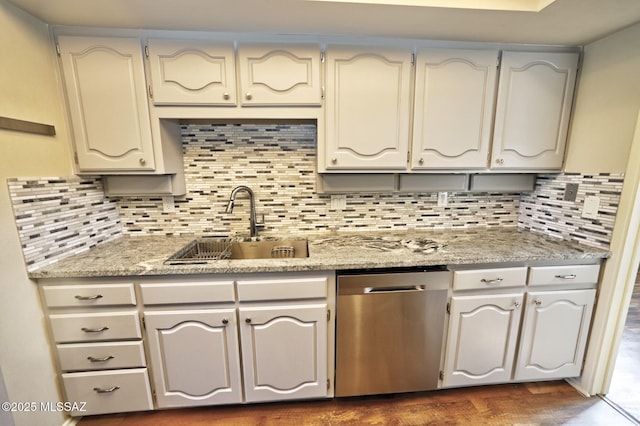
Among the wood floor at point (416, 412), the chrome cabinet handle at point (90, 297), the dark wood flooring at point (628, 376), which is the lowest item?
the wood floor at point (416, 412)

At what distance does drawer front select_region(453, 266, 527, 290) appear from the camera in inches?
53.7

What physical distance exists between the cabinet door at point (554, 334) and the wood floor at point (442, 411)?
13 cm

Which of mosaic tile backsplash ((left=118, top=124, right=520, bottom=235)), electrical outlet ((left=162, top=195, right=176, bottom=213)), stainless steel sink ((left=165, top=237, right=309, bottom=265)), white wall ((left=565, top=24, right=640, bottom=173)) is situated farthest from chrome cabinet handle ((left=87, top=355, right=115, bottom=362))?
white wall ((left=565, top=24, right=640, bottom=173))

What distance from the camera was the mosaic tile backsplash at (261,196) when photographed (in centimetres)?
173

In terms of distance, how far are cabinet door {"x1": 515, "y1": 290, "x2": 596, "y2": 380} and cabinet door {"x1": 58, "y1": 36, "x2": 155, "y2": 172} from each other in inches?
95.9

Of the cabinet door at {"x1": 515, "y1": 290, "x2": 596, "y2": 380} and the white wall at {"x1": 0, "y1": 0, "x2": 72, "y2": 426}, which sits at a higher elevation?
the white wall at {"x1": 0, "y1": 0, "x2": 72, "y2": 426}

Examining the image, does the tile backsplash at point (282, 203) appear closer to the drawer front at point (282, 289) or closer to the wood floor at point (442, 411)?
the drawer front at point (282, 289)

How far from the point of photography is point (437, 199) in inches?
75.1

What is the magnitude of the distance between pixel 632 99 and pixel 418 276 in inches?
57.5

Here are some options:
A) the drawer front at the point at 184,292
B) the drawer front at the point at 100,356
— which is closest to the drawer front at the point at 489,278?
the drawer front at the point at 184,292

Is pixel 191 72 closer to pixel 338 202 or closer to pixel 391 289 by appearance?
pixel 338 202

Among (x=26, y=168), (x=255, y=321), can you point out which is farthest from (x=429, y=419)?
(x=26, y=168)

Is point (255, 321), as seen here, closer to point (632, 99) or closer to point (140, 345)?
point (140, 345)

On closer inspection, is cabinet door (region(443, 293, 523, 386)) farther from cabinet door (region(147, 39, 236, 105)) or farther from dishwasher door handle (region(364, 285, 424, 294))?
cabinet door (region(147, 39, 236, 105))
